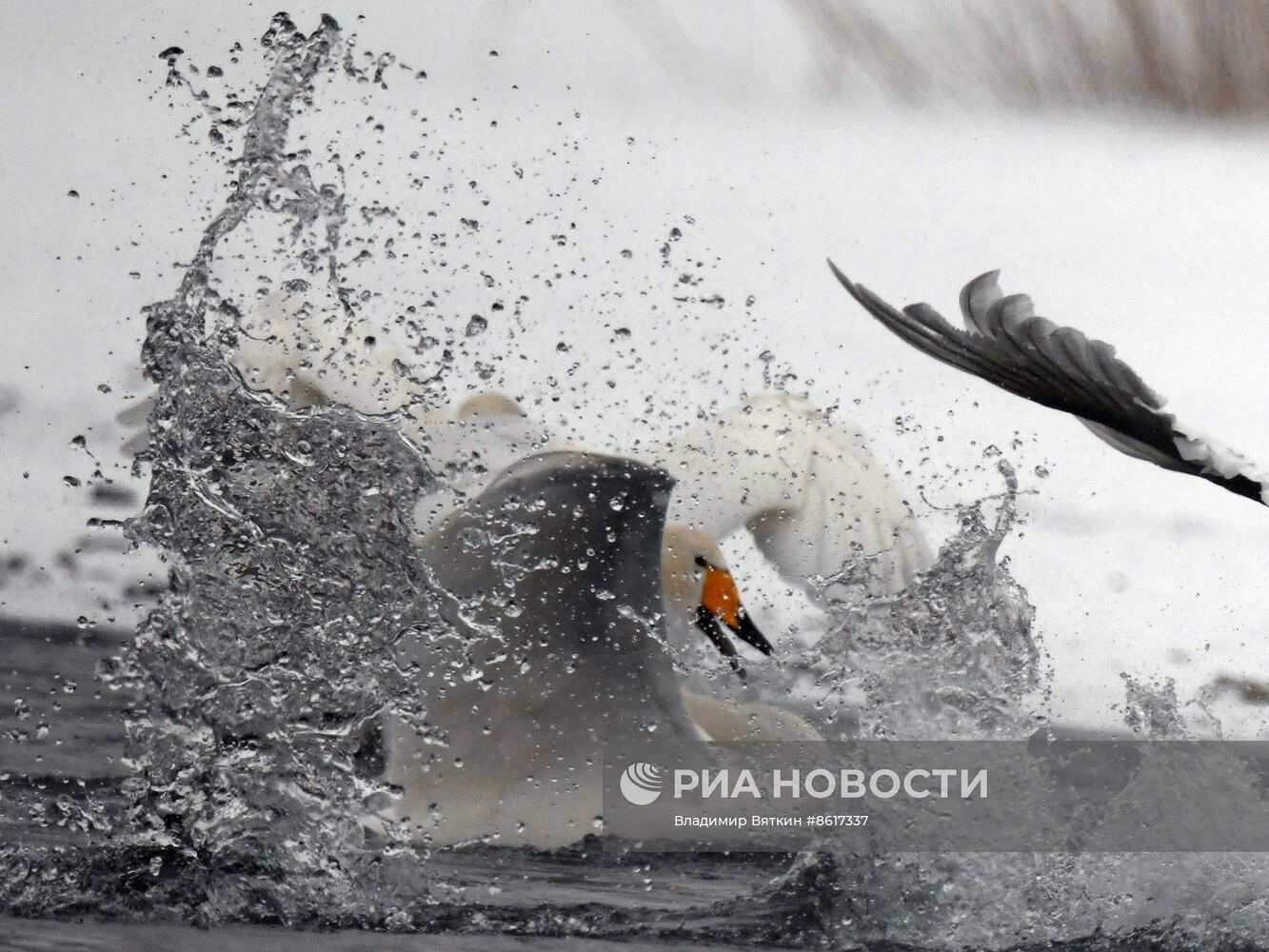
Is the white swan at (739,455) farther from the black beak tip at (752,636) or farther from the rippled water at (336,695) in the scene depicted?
the rippled water at (336,695)

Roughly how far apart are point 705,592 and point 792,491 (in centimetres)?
26

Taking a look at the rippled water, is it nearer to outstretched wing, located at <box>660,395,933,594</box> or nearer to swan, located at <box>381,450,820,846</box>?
swan, located at <box>381,450,820,846</box>

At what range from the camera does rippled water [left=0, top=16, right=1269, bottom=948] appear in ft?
5.88

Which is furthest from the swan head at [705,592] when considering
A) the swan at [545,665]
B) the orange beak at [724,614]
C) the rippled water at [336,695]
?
the rippled water at [336,695]

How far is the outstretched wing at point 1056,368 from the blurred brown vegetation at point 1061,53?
1.34m

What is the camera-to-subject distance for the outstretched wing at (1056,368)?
→ 195cm

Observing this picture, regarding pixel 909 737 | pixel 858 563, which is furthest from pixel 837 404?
pixel 909 737

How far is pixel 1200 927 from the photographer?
2.06 m

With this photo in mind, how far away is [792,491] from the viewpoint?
265 centimetres

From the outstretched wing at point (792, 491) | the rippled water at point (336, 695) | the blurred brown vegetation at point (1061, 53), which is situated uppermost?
the blurred brown vegetation at point (1061, 53)

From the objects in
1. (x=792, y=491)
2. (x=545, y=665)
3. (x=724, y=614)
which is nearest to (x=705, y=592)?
(x=724, y=614)

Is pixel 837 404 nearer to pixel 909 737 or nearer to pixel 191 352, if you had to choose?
pixel 909 737

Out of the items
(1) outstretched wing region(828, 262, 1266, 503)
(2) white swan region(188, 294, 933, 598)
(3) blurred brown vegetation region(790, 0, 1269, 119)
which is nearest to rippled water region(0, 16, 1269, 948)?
(2) white swan region(188, 294, 933, 598)

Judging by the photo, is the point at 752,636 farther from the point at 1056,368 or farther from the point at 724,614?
the point at 1056,368
